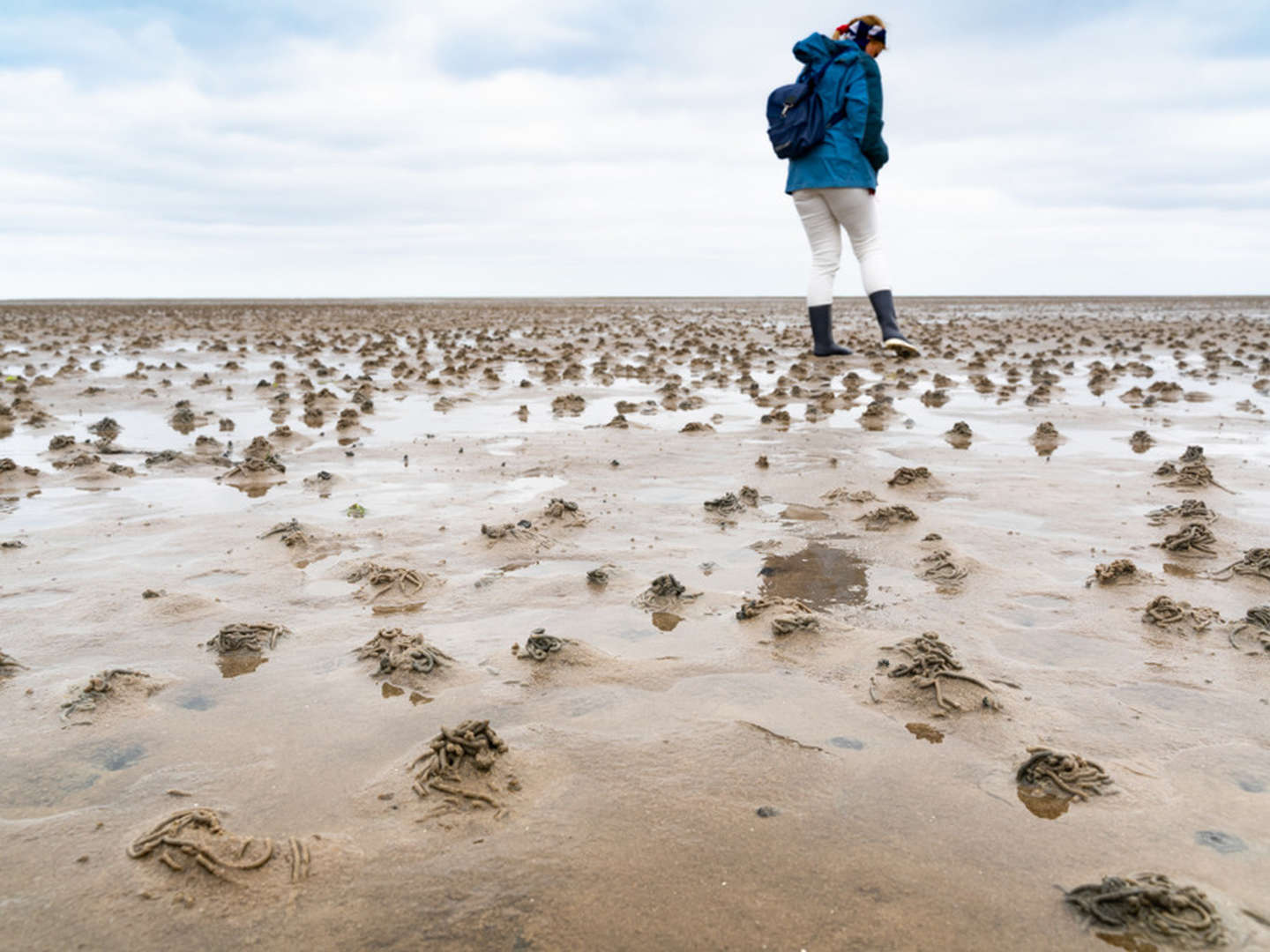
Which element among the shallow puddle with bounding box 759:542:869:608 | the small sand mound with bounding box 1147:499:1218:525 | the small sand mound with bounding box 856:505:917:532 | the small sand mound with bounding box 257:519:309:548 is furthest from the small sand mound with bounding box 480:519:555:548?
the small sand mound with bounding box 1147:499:1218:525

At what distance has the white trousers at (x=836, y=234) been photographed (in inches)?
335

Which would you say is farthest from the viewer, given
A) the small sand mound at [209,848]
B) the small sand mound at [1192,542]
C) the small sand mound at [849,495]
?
the small sand mound at [849,495]

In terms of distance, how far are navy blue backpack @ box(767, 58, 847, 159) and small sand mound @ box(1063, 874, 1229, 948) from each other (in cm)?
743

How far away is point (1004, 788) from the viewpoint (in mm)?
2525

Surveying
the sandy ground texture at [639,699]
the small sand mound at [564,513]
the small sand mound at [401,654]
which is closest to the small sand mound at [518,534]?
the sandy ground texture at [639,699]

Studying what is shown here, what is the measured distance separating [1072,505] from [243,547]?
493 centimetres

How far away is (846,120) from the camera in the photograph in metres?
8.20

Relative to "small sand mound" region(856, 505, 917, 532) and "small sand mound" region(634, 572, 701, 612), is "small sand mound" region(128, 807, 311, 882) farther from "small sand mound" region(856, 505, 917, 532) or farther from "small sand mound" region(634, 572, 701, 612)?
"small sand mound" region(856, 505, 917, 532)

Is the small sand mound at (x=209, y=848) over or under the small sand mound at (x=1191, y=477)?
under

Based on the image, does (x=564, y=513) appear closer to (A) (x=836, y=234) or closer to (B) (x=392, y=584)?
(B) (x=392, y=584)

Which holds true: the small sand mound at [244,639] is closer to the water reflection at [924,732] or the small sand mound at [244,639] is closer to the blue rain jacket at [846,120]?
the water reflection at [924,732]

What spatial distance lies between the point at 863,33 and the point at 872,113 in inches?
32.9

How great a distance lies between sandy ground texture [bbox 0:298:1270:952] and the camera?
2.09 meters

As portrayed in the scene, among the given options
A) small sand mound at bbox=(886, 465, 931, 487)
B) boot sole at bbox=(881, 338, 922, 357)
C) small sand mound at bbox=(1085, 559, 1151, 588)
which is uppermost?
boot sole at bbox=(881, 338, 922, 357)
